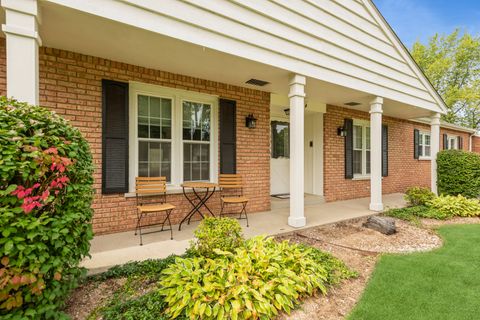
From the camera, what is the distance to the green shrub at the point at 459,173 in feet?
21.5

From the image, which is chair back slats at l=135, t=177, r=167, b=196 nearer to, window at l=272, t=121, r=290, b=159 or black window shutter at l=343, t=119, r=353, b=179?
window at l=272, t=121, r=290, b=159

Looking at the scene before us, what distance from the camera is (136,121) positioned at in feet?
13.9

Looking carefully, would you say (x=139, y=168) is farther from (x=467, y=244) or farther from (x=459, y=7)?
(x=459, y=7)

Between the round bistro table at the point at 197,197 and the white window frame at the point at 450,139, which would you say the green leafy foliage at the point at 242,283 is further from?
the white window frame at the point at 450,139

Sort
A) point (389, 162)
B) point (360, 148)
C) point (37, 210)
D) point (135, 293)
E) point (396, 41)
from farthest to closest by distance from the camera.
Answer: point (389, 162) < point (360, 148) < point (396, 41) < point (135, 293) < point (37, 210)

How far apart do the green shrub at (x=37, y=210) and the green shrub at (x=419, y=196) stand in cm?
742

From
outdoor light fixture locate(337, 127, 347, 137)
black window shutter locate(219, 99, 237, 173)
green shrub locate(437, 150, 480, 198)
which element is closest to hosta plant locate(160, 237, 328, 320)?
black window shutter locate(219, 99, 237, 173)

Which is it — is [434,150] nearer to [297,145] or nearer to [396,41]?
[396,41]

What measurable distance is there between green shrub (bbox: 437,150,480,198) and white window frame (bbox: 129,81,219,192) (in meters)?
6.71

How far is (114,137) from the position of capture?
153 inches

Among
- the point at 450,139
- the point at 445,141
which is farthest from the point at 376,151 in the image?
the point at 450,139

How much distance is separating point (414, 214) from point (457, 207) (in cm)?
109

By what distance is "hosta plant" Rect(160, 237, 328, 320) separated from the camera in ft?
6.47

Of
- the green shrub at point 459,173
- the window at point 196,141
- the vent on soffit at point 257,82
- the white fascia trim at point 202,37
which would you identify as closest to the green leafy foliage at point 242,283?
the window at point 196,141
